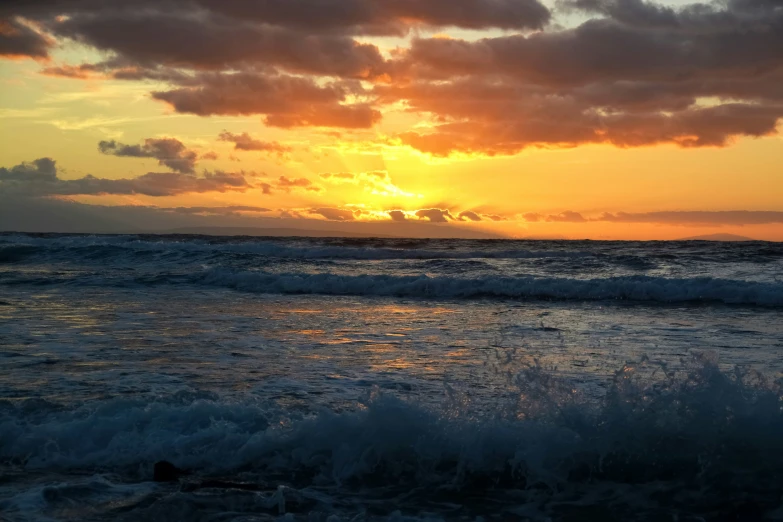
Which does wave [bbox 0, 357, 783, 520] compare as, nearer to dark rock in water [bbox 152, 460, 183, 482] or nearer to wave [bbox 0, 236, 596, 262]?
dark rock in water [bbox 152, 460, 183, 482]

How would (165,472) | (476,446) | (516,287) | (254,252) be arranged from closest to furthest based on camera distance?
(165,472), (476,446), (516,287), (254,252)

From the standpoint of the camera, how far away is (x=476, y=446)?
17.5 ft

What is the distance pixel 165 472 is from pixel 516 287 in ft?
51.4

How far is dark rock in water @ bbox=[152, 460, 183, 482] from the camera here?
493 centimetres

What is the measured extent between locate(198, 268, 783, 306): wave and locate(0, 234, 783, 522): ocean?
4859 millimetres

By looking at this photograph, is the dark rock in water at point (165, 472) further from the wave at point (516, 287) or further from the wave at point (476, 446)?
the wave at point (516, 287)

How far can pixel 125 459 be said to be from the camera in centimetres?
533

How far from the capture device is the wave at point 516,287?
17.5m

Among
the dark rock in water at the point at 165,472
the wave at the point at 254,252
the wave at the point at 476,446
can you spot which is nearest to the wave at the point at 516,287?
the wave at the point at 254,252

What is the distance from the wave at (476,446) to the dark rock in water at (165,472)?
5.9 inches

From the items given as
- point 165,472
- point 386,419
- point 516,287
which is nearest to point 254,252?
point 516,287

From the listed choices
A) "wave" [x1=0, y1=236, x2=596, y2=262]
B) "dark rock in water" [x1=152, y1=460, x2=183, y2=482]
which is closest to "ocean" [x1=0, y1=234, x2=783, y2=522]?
"dark rock in water" [x1=152, y1=460, x2=183, y2=482]

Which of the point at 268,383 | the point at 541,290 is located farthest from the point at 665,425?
the point at 541,290

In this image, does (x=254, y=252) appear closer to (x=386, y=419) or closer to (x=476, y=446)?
(x=386, y=419)
